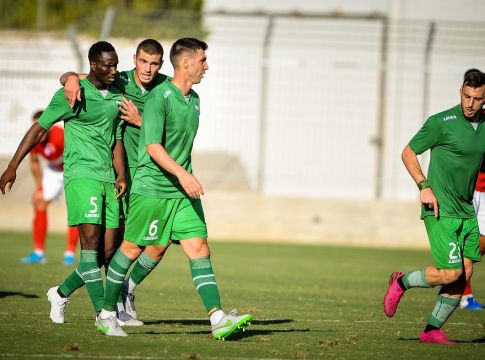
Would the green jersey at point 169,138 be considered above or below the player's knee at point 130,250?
above

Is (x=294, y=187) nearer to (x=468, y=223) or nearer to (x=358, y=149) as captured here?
(x=358, y=149)

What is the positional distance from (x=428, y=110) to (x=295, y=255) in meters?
6.19

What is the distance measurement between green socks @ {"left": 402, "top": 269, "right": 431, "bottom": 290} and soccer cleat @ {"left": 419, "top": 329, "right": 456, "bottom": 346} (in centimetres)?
40

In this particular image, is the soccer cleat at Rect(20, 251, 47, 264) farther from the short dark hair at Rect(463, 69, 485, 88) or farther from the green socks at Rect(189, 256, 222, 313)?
the short dark hair at Rect(463, 69, 485, 88)

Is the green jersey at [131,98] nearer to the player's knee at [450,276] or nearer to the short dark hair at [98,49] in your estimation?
the short dark hair at [98,49]

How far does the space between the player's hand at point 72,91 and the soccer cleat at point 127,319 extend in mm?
2013

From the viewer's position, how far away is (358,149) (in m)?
22.8

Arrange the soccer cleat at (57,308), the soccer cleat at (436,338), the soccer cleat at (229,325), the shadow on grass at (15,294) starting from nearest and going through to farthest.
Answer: the soccer cleat at (229,325), the soccer cleat at (436,338), the soccer cleat at (57,308), the shadow on grass at (15,294)

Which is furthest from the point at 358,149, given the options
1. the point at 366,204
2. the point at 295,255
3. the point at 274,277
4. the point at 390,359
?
the point at 390,359

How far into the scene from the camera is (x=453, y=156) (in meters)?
8.59

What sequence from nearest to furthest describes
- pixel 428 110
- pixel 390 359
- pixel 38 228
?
pixel 390 359 → pixel 38 228 → pixel 428 110

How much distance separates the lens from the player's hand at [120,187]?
8914 mm

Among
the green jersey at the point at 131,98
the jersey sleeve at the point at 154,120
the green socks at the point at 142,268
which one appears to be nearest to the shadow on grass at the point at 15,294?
the green socks at the point at 142,268

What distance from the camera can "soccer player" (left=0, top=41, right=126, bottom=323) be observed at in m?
8.74
